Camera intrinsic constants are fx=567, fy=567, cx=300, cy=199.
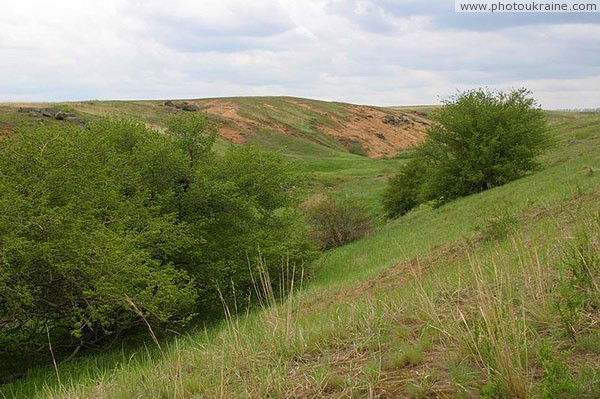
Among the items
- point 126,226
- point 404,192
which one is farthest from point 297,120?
point 126,226

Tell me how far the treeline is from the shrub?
24.8 ft

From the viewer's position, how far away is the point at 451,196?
32.4 metres

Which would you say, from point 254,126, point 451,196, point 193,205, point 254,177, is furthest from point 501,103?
point 254,126

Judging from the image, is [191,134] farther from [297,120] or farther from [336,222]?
[297,120]

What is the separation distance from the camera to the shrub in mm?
30828

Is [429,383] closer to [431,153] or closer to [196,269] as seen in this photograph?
[196,269]

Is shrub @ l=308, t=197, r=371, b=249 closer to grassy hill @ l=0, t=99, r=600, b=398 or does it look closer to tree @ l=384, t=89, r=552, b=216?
tree @ l=384, t=89, r=552, b=216

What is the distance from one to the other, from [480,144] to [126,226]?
20.9m

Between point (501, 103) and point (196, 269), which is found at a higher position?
point (501, 103)

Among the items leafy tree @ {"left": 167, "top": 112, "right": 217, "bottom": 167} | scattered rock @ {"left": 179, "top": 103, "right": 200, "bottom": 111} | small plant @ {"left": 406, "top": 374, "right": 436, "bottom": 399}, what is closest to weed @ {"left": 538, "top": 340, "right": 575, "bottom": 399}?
small plant @ {"left": 406, "top": 374, "right": 436, "bottom": 399}

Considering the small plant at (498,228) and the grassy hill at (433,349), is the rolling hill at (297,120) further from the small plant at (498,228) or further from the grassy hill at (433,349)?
the grassy hill at (433,349)

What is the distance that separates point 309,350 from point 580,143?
35509mm

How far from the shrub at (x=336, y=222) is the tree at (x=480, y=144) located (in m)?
4.66

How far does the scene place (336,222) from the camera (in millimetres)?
31047
